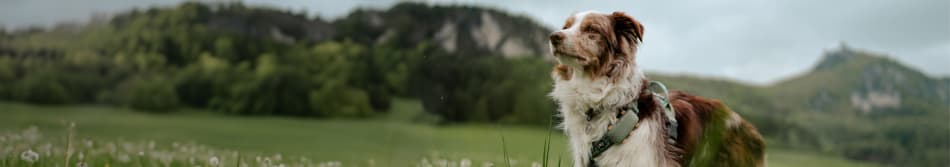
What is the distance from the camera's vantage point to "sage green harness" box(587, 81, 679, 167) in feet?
12.9

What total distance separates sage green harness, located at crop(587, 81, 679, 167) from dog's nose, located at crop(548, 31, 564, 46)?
2.23 feet

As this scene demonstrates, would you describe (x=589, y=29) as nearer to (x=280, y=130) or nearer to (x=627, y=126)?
(x=627, y=126)

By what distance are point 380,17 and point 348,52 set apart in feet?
30.4

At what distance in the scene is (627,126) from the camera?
3.91m

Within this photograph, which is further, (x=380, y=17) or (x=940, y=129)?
(x=940, y=129)

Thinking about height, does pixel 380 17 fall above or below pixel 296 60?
above

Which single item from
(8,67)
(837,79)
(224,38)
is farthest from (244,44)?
(837,79)

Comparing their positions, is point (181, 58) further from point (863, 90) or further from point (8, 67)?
point (863, 90)

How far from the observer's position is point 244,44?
185 ft

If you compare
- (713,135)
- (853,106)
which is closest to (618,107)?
(713,135)

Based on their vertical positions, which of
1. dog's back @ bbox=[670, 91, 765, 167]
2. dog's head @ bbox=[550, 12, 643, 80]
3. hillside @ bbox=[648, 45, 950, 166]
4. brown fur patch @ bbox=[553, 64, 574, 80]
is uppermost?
dog's head @ bbox=[550, 12, 643, 80]

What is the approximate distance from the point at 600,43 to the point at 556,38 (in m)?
0.40

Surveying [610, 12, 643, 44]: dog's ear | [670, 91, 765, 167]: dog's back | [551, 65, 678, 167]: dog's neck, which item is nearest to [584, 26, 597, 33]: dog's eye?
[610, 12, 643, 44]: dog's ear

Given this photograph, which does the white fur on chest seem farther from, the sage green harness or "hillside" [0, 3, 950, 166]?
"hillside" [0, 3, 950, 166]
